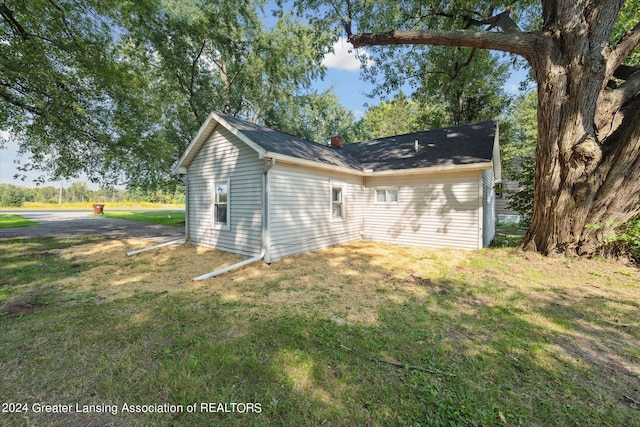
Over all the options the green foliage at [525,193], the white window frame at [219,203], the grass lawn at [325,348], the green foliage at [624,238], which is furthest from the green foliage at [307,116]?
the grass lawn at [325,348]

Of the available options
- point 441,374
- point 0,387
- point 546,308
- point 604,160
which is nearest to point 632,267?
point 604,160

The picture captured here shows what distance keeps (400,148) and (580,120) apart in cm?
605

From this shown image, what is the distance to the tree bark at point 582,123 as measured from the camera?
614cm

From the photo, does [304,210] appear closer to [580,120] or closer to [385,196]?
[385,196]

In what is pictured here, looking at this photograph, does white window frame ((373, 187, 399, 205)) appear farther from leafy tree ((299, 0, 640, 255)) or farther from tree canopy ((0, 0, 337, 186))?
tree canopy ((0, 0, 337, 186))

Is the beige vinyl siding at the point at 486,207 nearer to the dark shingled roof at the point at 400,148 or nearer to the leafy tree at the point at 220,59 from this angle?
the dark shingled roof at the point at 400,148

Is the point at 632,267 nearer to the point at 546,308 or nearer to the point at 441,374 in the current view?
the point at 546,308

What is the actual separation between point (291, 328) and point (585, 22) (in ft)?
31.2

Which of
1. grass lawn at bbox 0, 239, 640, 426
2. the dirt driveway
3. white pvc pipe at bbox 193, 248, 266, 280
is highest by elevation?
the dirt driveway

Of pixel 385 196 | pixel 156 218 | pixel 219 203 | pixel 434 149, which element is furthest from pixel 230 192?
pixel 156 218

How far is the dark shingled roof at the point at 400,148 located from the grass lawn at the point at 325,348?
4030mm

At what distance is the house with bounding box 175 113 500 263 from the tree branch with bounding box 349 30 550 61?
2878mm

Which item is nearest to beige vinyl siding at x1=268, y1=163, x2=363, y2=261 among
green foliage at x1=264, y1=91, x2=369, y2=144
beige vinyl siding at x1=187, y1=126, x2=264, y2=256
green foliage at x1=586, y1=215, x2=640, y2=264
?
beige vinyl siding at x1=187, y1=126, x2=264, y2=256

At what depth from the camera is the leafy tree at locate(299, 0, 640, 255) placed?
6152 millimetres
